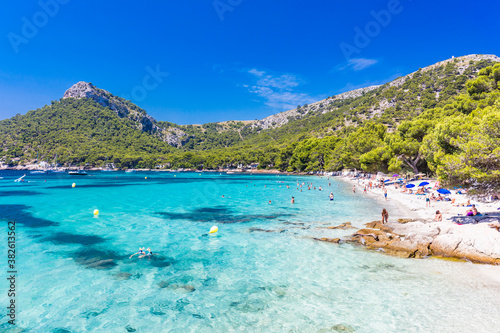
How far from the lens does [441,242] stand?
1466cm

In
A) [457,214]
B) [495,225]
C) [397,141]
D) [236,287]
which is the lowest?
[236,287]

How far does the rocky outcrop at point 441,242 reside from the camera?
13.4m

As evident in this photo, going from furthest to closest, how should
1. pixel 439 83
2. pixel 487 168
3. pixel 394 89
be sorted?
pixel 394 89
pixel 439 83
pixel 487 168

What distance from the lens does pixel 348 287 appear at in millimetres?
11000

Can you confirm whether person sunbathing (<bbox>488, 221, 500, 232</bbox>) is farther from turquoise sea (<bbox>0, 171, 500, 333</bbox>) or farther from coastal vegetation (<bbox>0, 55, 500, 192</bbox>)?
turquoise sea (<bbox>0, 171, 500, 333</bbox>)

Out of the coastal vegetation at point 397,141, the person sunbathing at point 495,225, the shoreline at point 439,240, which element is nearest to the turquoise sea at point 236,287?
the shoreline at point 439,240

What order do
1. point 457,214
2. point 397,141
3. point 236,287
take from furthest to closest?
point 397,141 < point 457,214 < point 236,287

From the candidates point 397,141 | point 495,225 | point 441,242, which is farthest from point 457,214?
point 397,141

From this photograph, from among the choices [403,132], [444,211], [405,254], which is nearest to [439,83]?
[403,132]

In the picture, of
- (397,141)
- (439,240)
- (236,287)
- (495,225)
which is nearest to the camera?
(236,287)

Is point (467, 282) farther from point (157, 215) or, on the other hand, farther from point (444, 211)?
point (157, 215)

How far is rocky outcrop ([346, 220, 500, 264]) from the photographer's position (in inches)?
526

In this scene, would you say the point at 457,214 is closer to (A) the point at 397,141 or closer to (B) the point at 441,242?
(B) the point at 441,242

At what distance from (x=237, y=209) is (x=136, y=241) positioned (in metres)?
14.9
